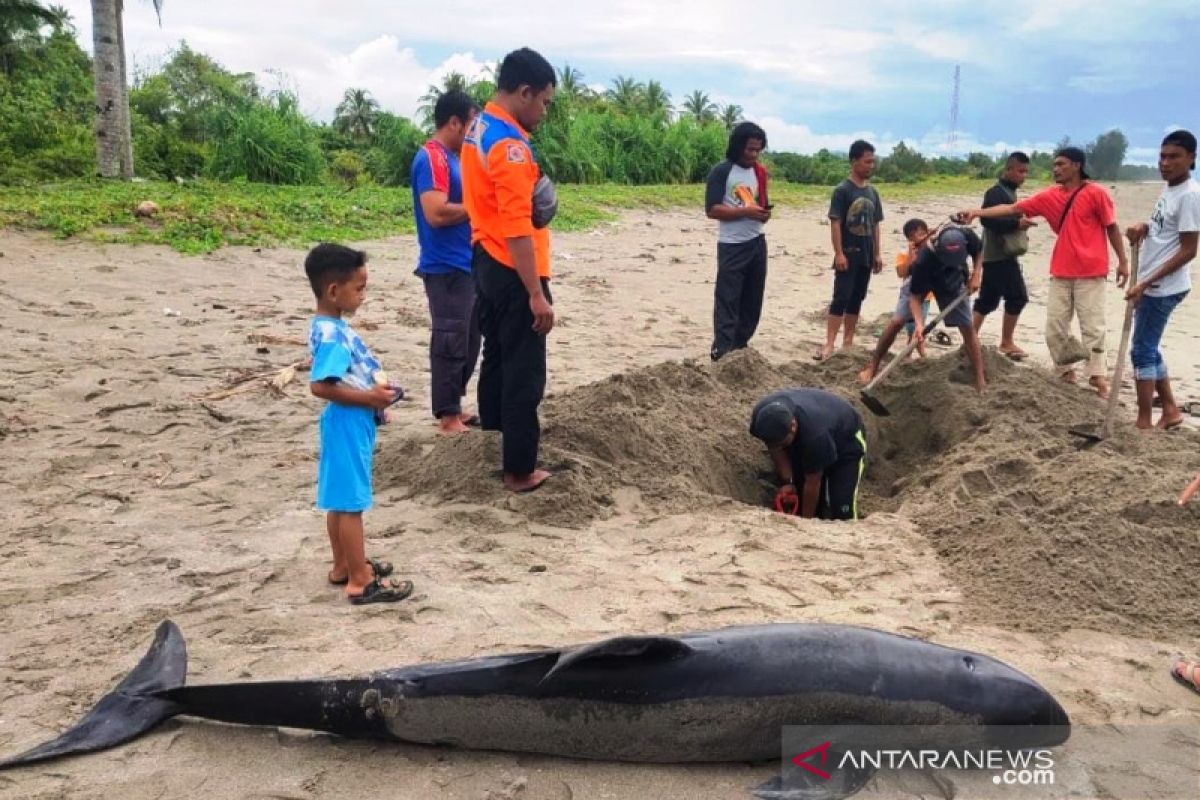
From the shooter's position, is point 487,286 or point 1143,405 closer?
point 487,286

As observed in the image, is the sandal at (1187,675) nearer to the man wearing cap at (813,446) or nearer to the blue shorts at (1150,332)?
the man wearing cap at (813,446)

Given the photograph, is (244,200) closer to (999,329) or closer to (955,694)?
(999,329)

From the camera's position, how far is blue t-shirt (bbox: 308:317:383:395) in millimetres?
3389

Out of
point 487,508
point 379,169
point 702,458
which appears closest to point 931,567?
point 702,458

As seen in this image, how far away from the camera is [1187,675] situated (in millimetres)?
3307

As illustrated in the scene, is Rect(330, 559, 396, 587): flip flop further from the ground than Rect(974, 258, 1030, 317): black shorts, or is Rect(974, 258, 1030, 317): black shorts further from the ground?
Rect(974, 258, 1030, 317): black shorts

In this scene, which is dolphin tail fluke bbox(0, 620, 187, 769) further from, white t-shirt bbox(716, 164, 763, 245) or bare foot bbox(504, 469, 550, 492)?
white t-shirt bbox(716, 164, 763, 245)

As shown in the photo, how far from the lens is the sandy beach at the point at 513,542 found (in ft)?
9.32

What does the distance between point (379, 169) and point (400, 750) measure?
76.7 ft

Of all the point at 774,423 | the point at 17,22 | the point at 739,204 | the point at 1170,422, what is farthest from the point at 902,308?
the point at 17,22

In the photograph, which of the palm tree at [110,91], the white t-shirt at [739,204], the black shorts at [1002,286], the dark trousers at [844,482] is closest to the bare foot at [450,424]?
the dark trousers at [844,482]

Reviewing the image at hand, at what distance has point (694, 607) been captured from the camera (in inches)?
144

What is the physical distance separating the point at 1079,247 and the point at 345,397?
6.45 metres

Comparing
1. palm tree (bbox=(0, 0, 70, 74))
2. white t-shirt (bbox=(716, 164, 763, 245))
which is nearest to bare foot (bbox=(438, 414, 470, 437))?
white t-shirt (bbox=(716, 164, 763, 245))
